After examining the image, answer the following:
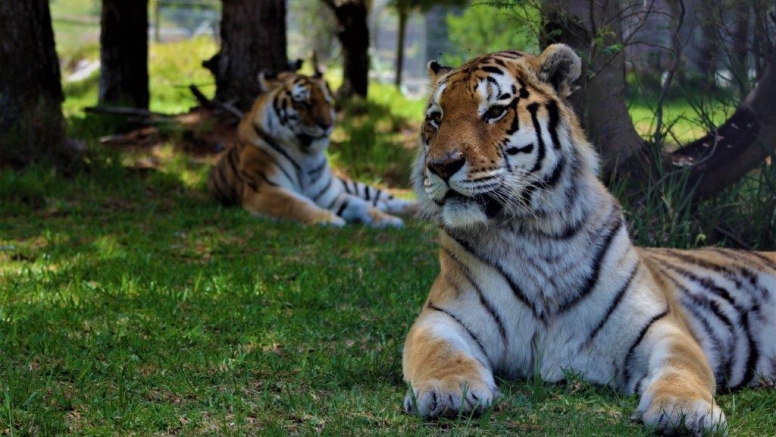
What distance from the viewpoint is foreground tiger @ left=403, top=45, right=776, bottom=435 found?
3465 millimetres

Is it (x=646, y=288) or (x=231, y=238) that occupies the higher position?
(x=646, y=288)

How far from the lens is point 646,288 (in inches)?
145

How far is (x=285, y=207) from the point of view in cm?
783

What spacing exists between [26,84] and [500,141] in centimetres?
552

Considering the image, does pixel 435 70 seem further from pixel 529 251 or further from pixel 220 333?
pixel 220 333

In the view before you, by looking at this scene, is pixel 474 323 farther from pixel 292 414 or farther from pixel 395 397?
pixel 292 414

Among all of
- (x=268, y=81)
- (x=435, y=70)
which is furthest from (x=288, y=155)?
(x=435, y=70)

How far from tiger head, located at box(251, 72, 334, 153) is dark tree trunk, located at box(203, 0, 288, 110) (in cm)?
126

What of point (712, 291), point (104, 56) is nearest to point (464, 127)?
point (712, 291)

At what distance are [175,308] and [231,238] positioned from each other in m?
2.16

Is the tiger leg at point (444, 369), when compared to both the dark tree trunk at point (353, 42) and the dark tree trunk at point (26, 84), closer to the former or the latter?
the dark tree trunk at point (26, 84)

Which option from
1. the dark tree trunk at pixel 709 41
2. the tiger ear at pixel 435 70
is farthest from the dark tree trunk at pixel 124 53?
the tiger ear at pixel 435 70

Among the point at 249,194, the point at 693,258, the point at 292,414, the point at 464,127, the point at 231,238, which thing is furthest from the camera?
the point at 249,194

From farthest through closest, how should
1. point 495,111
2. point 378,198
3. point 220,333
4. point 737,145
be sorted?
point 378,198
point 737,145
point 220,333
point 495,111
